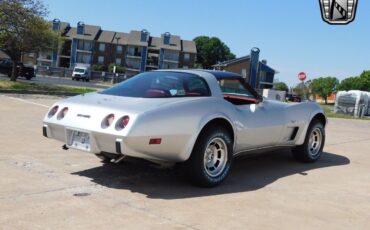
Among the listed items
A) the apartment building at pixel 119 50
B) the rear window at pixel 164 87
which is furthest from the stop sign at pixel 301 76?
the apartment building at pixel 119 50

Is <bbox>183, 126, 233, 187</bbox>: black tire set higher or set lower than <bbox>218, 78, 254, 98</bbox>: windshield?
lower

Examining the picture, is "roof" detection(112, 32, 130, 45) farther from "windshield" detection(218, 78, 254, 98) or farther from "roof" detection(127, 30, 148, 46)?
"windshield" detection(218, 78, 254, 98)

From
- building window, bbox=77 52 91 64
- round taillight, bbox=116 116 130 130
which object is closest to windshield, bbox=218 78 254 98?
round taillight, bbox=116 116 130 130

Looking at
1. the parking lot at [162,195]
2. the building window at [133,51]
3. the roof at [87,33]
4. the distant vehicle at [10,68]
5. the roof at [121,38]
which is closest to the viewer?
the parking lot at [162,195]

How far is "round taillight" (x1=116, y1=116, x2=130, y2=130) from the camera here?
4691 millimetres

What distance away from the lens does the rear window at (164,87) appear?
214 inches

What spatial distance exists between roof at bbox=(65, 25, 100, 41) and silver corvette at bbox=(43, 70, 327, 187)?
83.0 meters

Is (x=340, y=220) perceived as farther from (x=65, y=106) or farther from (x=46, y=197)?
(x=65, y=106)

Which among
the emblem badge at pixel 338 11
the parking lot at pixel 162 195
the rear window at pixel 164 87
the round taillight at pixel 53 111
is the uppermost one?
the emblem badge at pixel 338 11

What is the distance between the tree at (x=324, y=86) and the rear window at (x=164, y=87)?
74857 mm

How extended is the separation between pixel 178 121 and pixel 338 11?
6067 mm

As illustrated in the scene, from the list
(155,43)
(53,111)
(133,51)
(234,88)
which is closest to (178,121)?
(53,111)

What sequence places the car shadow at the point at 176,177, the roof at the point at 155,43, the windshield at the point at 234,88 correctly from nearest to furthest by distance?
the car shadow at the point at 176,177
the windshield at the point at 234,88
the roof at the point at 155,43

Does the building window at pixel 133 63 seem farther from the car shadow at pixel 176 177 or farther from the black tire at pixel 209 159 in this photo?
the black tire at pixel 209 159
